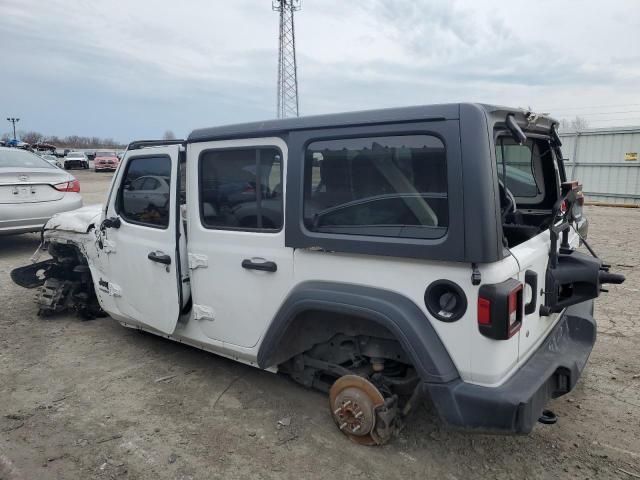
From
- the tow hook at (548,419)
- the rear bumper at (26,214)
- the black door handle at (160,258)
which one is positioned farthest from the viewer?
the rear bumper at (26,214)

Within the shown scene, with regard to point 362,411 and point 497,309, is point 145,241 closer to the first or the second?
point 362,411

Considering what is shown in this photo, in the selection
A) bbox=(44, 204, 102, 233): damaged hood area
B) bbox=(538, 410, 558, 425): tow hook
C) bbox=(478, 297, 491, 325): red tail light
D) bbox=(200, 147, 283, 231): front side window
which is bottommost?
bbox=(538, 410, 558, 425): tow hook

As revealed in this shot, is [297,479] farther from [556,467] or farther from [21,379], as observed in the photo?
[21,379]

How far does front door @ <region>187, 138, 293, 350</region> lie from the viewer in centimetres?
291

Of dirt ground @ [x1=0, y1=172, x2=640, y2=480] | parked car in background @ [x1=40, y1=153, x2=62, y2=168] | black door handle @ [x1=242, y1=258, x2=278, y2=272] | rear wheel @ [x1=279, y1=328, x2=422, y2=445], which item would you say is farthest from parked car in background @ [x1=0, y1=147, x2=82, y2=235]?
rear wheel @ [x1=279, y1=328, x2=422, y2=445]

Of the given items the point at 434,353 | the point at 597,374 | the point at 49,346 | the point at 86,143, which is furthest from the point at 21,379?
the point at 86,143

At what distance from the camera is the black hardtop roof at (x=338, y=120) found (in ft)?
7.40

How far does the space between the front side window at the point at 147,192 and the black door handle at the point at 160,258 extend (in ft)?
0.69

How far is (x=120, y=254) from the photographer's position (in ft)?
13.0

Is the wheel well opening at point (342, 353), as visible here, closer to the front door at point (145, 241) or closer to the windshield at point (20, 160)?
the front door at point (145, 241)

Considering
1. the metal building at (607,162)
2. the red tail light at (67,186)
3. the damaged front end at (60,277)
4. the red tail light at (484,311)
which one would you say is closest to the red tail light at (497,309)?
the red tail light at (484,311)

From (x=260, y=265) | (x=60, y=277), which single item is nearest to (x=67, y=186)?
(x=60, y=277)

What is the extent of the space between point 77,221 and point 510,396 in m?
4.00

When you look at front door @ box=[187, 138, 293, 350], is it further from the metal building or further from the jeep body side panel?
the metal building
